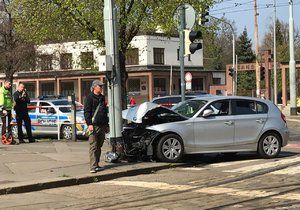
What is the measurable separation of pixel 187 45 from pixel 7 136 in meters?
6.07

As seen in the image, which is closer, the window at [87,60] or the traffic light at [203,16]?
the traffic light at [203,16]

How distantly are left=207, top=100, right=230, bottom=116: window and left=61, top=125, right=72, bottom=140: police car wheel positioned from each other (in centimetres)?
731

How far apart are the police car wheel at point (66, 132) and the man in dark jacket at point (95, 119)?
26.2 feet

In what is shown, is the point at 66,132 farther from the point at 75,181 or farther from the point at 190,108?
the point at 75,181

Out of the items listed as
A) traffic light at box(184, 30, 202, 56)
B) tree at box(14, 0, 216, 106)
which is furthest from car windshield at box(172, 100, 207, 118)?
tree at box(14, 0, 216, 106)

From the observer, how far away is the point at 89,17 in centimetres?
1805

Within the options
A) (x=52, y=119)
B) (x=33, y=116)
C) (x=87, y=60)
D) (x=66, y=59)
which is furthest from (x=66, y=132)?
(x=66, y=59)

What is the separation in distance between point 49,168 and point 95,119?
1.65 metres

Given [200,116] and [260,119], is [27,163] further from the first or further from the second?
[260,119]

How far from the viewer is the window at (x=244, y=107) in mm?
13200

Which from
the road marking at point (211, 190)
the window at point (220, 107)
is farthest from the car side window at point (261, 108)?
the road marking at point (211, 190)

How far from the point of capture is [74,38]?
20.0 metres

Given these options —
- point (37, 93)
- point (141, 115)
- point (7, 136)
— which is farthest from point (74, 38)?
point (37, 93)

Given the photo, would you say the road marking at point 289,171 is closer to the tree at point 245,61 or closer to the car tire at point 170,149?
the car tire at point 170,149
